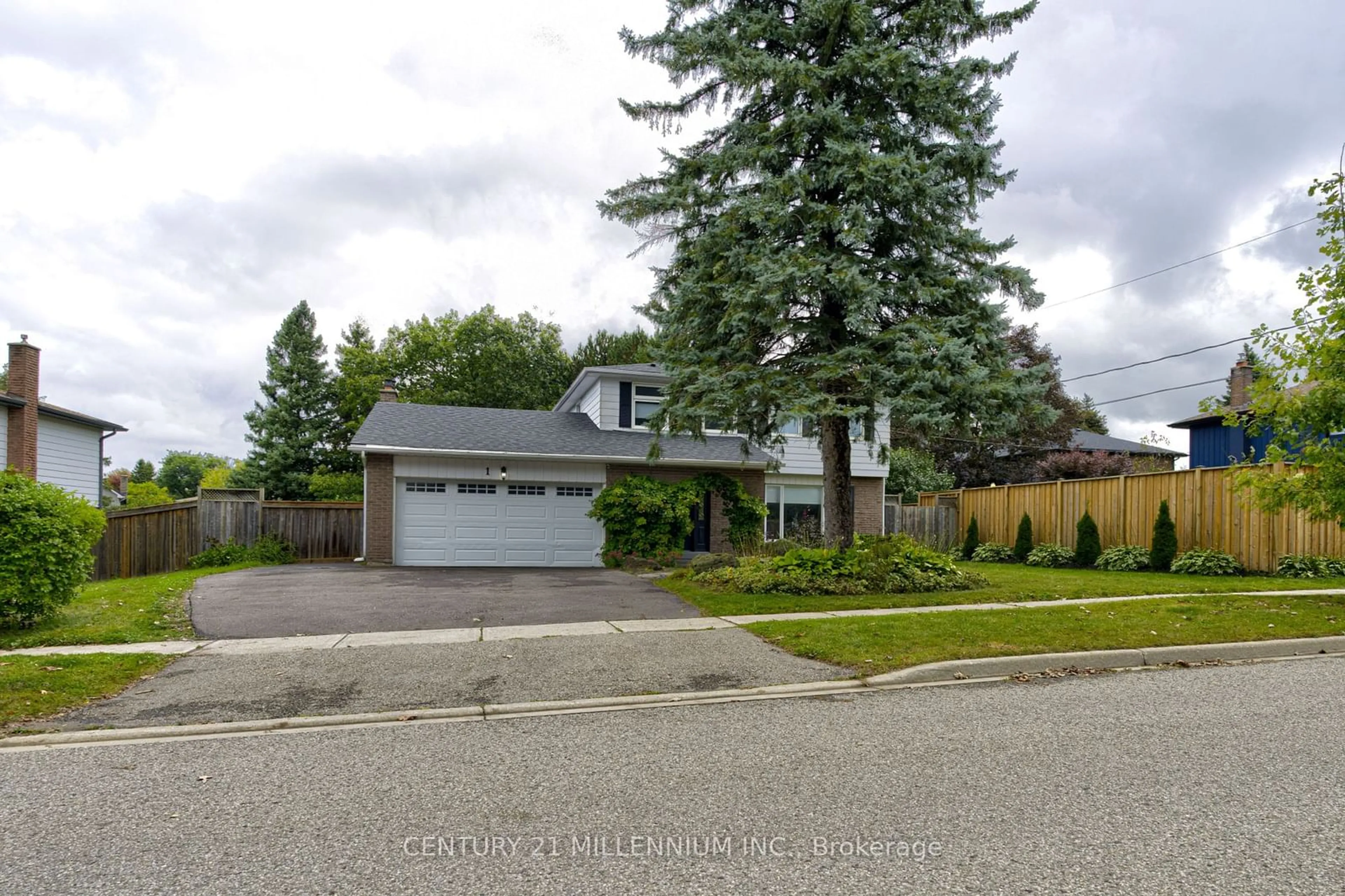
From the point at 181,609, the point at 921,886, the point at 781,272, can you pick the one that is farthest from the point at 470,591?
the point at 921,886

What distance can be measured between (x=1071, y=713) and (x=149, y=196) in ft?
54.1

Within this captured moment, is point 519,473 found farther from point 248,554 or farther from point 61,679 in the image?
point 61,679

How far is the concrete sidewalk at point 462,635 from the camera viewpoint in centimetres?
776

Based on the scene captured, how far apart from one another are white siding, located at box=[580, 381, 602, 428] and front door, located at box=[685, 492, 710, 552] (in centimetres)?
363

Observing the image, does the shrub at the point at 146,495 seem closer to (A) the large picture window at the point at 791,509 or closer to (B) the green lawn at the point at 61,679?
(A) the large picture window at the point at 791,509

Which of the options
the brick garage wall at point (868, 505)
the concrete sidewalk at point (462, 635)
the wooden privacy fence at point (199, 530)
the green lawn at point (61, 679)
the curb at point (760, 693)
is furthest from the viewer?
the brick garage wall at point (868, 505)

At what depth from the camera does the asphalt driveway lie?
9336 mm

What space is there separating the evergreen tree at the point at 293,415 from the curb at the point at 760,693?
34603mm

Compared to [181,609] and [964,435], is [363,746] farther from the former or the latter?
[964,435]

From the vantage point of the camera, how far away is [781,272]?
11461 millimetres

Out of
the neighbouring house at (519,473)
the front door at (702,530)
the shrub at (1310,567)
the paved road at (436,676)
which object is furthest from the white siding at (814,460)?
the paved road at (436,676)

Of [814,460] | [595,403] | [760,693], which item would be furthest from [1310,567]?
[595,403]

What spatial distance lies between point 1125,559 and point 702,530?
9.49 meters

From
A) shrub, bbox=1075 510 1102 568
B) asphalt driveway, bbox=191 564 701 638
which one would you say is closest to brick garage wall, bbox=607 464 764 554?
asphalt driveway, bbox=191 564 701 638
